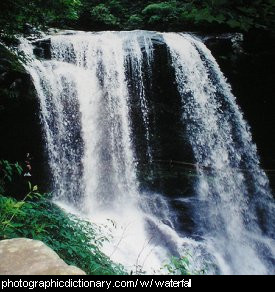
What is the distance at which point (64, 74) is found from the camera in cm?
922

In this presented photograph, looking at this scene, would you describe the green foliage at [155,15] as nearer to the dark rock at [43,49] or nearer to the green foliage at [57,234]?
the dark rock at [43,49]

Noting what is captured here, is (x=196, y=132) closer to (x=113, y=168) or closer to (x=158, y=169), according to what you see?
(x=158, y=169)

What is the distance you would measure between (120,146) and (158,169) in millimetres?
1507

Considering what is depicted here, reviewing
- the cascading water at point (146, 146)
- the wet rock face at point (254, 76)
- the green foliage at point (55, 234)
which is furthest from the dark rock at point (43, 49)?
the green foliage at point (55, 234)

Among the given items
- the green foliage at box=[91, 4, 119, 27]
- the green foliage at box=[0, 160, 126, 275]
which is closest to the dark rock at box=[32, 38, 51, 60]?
the green foliage at box=[0, 160, 126, 275]

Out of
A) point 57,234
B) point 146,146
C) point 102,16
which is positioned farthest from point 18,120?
point 102,16

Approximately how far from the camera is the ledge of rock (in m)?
2.13

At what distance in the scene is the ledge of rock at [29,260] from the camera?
213 centimetres

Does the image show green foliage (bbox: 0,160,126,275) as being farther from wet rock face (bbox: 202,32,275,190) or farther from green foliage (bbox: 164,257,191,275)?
wet rock face (bbox: 202,32,275,190)

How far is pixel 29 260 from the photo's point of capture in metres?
2.30

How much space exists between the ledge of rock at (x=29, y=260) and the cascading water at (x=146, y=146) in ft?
16.1

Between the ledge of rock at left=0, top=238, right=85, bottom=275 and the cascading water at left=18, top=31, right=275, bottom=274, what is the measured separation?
4.92m
